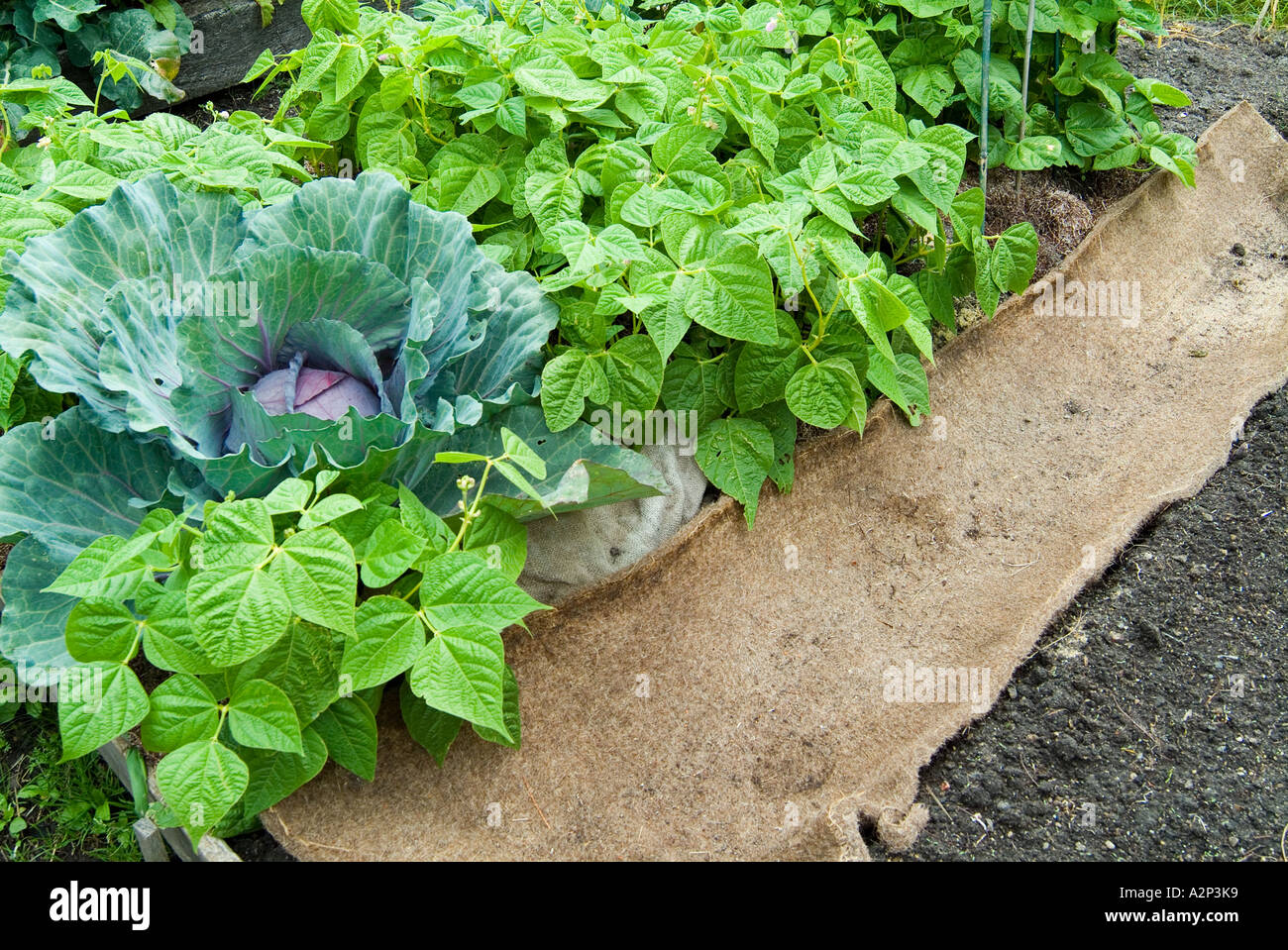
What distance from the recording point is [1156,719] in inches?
76.0

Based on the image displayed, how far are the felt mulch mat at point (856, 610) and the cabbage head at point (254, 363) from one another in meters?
0.31

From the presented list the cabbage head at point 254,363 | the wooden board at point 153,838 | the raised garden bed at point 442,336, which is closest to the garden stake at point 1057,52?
the raised garden bed at point 442,336

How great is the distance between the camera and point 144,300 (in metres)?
1.79

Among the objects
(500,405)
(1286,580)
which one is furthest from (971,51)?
(500,405)

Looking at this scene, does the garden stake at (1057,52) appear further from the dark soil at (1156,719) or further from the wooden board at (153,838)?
the wooden board at (153,838)

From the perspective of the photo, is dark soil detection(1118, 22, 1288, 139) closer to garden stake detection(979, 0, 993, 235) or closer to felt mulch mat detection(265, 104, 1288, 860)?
felt mulch mat detection(265, 104, 1288, 860)

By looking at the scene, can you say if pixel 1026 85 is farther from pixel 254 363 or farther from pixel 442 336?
pixel 254 363

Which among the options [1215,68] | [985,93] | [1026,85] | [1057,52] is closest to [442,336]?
[985,93]

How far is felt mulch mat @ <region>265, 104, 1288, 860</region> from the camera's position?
1749 millimetres

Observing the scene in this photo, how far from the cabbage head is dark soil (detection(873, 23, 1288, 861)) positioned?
75 cm

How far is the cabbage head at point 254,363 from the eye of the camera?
169 centimetres

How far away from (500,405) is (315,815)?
0.71 m

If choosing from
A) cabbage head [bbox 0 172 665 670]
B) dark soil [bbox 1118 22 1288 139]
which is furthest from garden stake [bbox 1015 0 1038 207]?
cabbage head [bbox 0 172 665 670]

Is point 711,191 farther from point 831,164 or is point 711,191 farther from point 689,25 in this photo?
point 689,25
